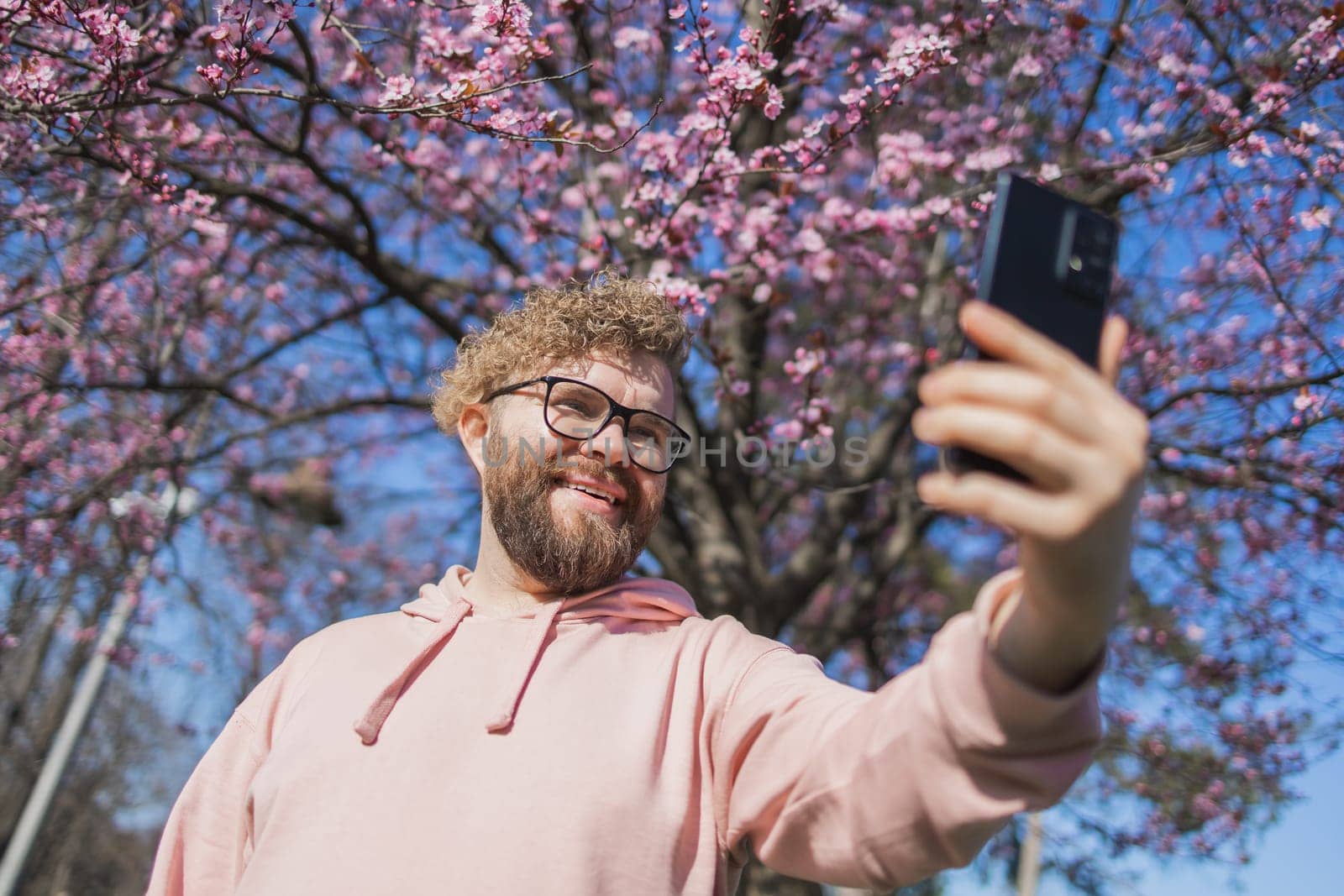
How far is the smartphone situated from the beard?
3.59ft

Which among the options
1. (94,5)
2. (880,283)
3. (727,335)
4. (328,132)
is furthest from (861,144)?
(94,5)

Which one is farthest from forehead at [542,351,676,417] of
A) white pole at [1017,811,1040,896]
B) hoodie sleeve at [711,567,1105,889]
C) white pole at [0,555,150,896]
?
white pole at [1017,811,1040,896]

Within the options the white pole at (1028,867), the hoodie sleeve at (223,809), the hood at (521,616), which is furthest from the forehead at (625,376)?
the white pole at (1028,867)

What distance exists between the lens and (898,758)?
1286mm

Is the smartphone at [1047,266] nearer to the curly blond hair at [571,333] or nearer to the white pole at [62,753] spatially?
the curly blond hair at [571,333]

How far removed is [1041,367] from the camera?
97 centimetres

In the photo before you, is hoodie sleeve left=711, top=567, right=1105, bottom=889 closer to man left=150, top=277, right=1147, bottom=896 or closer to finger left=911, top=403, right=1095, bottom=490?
man left=150, top=277, right=1147, bottom=896

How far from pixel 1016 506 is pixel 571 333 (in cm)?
140

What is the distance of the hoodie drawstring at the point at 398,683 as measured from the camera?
1.83 meters

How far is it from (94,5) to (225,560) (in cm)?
660

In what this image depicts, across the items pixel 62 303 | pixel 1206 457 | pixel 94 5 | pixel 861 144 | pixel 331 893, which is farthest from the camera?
pixel 861 144

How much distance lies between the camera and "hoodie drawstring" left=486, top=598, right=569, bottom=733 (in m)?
1.78

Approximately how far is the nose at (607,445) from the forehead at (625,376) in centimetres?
9

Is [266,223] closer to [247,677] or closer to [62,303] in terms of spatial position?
[62,303]
